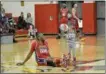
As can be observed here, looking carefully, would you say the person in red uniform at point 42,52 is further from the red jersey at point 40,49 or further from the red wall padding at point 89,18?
the red wall padding at point 89,18

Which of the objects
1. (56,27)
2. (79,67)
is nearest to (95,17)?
(56,27)

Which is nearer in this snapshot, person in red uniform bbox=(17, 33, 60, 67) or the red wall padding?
person in red uniform bbox=(17, 33, 60, 67)

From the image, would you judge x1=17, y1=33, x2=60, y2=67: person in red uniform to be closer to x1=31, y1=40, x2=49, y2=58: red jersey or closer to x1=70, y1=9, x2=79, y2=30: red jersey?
x1=31, y1=40, x2=49, y2=58: red jersey

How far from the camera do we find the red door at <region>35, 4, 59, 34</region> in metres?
24.2

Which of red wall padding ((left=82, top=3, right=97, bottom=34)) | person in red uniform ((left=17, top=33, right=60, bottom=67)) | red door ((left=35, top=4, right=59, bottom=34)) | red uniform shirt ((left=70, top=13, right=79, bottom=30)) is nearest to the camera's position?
person in red uniform ((left=17, top=33, right=60, bottom=67))

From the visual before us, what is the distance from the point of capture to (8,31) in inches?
754

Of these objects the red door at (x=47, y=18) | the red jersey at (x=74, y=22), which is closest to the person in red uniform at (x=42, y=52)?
the red jersey at (x=74, y=22)

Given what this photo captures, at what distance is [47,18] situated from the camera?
2466 cm

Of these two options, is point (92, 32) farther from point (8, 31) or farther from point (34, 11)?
point (8, 31)

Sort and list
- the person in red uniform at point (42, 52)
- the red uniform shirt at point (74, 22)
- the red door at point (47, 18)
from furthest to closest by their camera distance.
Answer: the red door at point (47, 18), the red uniform shirt at point (74, 22), the person in red uniform at point (42, 52)

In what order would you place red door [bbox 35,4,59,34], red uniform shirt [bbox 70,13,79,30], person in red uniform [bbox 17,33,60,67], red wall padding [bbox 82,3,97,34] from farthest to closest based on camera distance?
red door [bbox 35,4,59,34] < red wall padding [bbox 82,3,97,34] < red uniform shirt [bbox 70,13,79,30] < person in red uniform [bbox 17,33,60,67]

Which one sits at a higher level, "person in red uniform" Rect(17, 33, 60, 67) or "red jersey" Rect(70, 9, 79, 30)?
"red jersey" Rect(70, 9, 79, 30)

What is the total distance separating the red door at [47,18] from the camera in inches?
953

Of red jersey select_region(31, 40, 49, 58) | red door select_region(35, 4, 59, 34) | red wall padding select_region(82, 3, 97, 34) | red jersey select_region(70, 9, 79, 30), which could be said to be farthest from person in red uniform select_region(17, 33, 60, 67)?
red door select_region(35, 4, 59, 34)
